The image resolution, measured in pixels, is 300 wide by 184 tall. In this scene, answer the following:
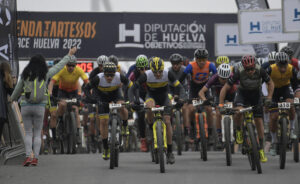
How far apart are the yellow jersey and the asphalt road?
59.7 inches

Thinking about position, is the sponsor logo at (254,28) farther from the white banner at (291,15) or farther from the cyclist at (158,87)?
the cyclist at (158,87)

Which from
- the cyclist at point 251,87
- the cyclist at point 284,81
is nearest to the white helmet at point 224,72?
the cyclist at point 284,81

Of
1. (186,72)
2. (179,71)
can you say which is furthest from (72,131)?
(179,71)

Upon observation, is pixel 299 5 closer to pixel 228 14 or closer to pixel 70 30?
pixel 228 14

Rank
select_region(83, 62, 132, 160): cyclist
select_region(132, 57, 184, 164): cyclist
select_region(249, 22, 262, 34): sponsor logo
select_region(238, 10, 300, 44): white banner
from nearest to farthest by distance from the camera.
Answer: select_region(132, 57, 184, 164): cyclist → select_region(83, 62, 132, 160): cyclist → select_region(238, 10, 300, 44): white banner → select_region(249, 22, 262, 34): sponsor logo

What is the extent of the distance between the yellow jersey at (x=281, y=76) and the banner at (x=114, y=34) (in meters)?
15.1

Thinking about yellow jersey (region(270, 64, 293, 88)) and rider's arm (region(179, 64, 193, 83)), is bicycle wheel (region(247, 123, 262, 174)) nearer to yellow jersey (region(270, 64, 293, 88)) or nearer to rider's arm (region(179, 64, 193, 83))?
yellow jersey (region(270, 64, 293, 88))

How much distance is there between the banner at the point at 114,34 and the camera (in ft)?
96.9

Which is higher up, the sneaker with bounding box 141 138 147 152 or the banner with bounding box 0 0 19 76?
the banner with bounding box 0 0 19 76

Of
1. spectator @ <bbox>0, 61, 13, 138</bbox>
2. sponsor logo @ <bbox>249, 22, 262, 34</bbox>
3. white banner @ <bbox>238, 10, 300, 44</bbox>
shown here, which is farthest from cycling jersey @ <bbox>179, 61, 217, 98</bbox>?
sponsor logo @ <bbox>249, 22, 262, 34</bbox>

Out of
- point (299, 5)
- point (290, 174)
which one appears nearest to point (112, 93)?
point (290, 174)

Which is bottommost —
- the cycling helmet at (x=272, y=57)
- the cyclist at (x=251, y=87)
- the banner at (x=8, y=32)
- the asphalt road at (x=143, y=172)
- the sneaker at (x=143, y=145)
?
the asphalt road at (x=143, y=172)

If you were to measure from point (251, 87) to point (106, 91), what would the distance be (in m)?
2.89

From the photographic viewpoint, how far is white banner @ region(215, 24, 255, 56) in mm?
28672
